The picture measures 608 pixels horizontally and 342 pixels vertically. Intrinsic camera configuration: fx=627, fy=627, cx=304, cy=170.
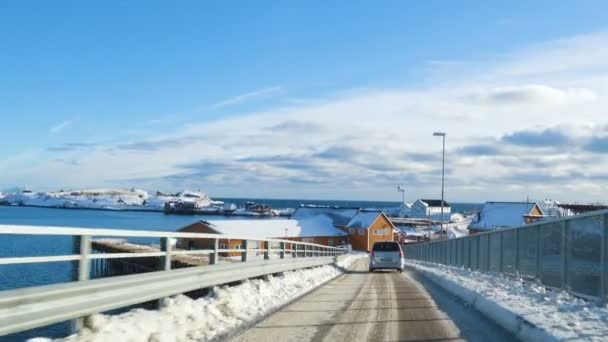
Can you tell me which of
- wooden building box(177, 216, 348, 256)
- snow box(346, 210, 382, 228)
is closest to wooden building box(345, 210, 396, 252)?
snow box(346, 210, 382, 228)

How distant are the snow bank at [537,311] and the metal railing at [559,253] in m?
0.33

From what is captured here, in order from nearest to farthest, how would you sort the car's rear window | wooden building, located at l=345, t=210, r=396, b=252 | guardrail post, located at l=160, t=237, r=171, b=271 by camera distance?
guardrail post, located at l=160, t=237, r=171, b=271
the car's rear window
wooden building, located at l=345, t=210, r=396, b=252

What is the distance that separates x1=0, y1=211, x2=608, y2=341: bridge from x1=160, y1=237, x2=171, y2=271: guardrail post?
0.02m

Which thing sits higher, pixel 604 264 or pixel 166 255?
pixel 166 255

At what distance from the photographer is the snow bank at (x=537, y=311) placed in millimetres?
8812

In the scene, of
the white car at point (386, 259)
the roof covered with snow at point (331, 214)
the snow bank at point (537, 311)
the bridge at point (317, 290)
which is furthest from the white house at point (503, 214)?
the snow bank at point (537, 311)

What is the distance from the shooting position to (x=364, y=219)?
100062 millimetres

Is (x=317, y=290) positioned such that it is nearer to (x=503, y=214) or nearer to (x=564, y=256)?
(x=564, y=256)

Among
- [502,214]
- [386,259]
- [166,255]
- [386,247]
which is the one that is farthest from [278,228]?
[166,255]

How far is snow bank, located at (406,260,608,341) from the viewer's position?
881 centimetres

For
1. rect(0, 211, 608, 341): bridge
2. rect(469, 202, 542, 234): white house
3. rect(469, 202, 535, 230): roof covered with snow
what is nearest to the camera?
rect(0, 211, 608, 341): bridge

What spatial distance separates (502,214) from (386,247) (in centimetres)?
6918

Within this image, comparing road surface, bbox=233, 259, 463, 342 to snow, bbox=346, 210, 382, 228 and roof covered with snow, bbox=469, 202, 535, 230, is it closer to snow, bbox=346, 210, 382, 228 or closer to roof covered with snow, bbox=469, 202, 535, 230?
roof covered with snow, bbox=469, 202, 535, 230

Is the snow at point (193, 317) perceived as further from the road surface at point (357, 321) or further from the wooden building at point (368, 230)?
the wooden building at point (368, 230)
